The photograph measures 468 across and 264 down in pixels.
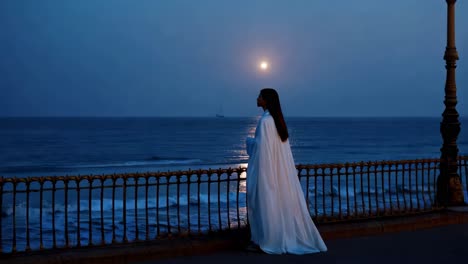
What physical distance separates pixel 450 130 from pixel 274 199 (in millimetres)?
4124

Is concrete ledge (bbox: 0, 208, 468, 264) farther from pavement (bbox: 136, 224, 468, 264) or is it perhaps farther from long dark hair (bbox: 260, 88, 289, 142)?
long dark hair (bbox: 260, 88, 289, 142)

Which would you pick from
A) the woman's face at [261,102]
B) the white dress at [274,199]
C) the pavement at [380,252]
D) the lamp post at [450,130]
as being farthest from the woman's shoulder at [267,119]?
the lamp post at [450,130]

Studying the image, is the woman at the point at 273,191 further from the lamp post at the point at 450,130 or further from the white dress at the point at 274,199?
the lamp post at the point at 450,130

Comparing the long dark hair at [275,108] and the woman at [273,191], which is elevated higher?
the long dark hair at [275,108]

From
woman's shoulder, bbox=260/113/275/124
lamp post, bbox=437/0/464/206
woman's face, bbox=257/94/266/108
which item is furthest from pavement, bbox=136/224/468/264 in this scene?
woman's face, bbox=257/94/266/108

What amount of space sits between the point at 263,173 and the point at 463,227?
3.77 meters

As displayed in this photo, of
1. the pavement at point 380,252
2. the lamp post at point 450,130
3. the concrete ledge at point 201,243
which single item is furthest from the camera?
the lamp post at point 450,130

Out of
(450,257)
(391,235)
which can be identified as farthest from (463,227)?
(450,257)

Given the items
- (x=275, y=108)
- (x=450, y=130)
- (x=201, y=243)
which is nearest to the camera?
(x=275, y=108)

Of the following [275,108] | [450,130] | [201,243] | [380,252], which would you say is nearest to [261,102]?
[275,108]

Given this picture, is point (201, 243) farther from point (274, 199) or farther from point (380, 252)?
point (380, 252)

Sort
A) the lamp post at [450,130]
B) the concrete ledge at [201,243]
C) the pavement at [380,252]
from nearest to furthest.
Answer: the concrete ledge at [201,243] < the pavement at [380,252] < the lamp post at [450,130]

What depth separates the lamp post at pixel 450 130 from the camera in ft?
29.1

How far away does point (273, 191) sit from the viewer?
20.8 feet
